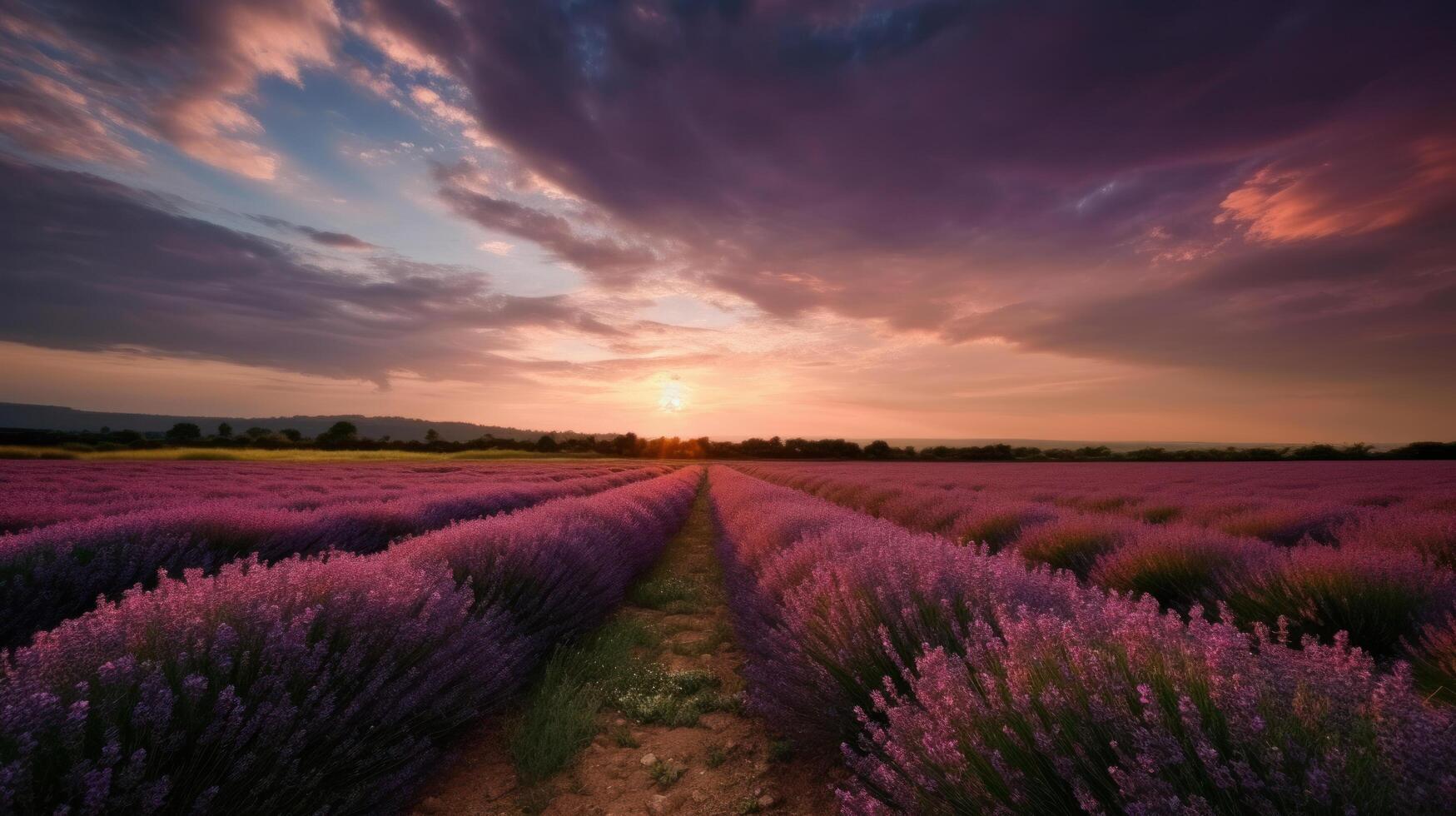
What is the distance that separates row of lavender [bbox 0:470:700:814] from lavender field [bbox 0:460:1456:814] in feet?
0.04

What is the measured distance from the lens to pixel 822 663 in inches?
103

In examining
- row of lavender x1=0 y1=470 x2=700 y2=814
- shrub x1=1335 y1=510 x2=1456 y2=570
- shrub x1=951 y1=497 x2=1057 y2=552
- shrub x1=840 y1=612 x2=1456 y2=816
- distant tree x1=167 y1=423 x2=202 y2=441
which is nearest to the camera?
shrub x1=840 y1=612 x2=1456 y2=816

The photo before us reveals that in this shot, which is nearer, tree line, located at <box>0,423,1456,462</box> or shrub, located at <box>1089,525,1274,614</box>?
shrub, located at <box>1089,525,1274,614</box>

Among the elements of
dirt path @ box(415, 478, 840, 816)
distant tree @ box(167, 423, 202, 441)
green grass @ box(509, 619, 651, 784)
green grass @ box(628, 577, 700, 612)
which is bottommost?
green grass @ box(628, 577, 700, 612)

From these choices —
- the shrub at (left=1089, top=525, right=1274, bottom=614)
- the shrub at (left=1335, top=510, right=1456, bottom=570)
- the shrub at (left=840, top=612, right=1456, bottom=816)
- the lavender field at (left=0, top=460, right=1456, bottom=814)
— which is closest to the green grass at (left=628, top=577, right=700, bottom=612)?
the lavender field at (left=0, top=460, right=1456, bottom=814)

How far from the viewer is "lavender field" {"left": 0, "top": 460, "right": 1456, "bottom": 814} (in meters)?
1.19

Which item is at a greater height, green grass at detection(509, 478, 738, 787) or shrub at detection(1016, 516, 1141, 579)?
shrub at detection(1016, 516, 1141, 579)

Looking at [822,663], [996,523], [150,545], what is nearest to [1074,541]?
[996,523]

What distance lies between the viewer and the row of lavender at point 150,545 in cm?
360

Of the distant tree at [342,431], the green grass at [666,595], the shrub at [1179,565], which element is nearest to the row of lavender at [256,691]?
the green grass at [666,595]

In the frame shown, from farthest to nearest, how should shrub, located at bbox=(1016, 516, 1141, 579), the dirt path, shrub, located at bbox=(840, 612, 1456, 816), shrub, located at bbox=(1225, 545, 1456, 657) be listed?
shrub, located at bbox=(1016, 516, 1141, 579) → shrub, located at bbox=(1225, 545, 1456, 657) → the dirt path → shrub, located at bbox=(840, 612, 1456, 816)

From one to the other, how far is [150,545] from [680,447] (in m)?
79.0

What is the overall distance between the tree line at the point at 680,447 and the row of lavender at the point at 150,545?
45.1m

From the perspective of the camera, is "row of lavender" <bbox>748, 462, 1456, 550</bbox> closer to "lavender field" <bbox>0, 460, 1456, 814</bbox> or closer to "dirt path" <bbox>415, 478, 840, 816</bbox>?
"lavender field" <bbox>0, 460, 1456, 814</bbox>
